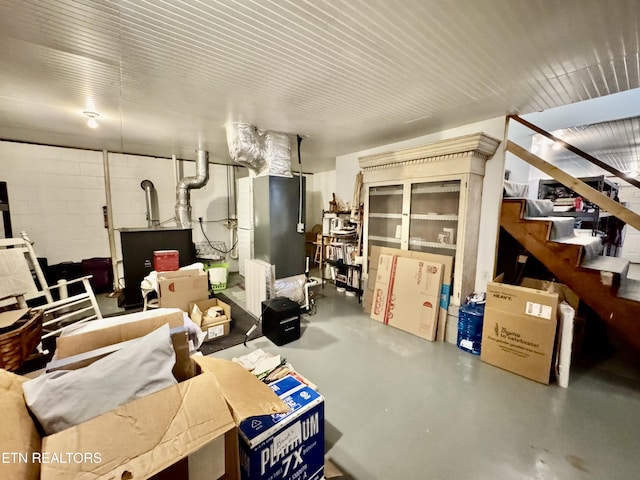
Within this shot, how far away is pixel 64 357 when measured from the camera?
1052 millimetres

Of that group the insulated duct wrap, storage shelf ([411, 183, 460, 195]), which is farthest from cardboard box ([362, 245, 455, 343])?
the insulated duct wrap

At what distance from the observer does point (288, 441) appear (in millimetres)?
1171

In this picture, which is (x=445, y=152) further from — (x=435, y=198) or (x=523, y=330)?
(x=523, y=330)

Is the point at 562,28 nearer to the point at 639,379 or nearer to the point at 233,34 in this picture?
the point at 233,34

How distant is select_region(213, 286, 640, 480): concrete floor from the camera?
146 centimetres

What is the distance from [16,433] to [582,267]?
11.3 ft

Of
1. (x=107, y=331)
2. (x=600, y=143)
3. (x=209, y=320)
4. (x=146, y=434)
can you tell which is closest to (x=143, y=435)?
(x=146, y=434)

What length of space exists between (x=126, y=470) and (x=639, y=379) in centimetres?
362

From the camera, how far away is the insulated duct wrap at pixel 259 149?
293 centimetres

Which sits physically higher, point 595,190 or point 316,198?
point 316,198

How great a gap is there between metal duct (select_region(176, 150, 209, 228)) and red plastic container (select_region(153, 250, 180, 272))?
3.46 ft

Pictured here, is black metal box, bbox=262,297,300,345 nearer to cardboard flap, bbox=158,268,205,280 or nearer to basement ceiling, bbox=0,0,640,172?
cardboard flap, bbox=158,268,205,280

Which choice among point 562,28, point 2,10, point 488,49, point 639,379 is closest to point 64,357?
point 2,10

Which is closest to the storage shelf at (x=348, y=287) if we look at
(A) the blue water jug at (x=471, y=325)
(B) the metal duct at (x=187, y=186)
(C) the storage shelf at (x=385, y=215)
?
(C) the storage shelf at (x=385, y=215)
